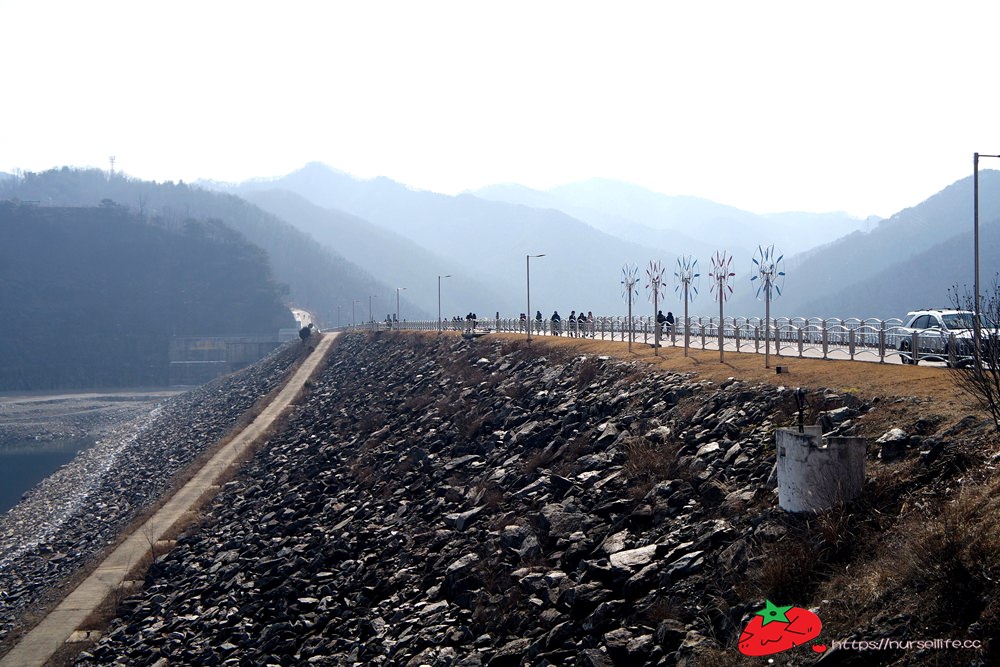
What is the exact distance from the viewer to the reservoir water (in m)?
70.9

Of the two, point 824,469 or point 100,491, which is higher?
point 824,469

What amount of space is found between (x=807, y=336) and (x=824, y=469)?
65.8 ft

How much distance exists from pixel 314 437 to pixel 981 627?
40.9m

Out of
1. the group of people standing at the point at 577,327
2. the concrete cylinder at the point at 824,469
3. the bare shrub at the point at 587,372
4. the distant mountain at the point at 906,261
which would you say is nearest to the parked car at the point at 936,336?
the concrete cylinder at the point at 824,469

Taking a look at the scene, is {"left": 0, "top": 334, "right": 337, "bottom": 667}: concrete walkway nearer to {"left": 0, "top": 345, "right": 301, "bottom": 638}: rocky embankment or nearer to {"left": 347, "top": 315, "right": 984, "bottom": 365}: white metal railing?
{"left": 0, "top": 345, "right": 301, "bottom": 638}: rocky embankment

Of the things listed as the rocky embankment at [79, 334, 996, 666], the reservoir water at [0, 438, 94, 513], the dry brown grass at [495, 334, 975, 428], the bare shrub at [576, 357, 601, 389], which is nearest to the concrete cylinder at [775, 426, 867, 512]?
the rocky embankment at [79, 334, 996, 666]

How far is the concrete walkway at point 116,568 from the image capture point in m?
27.3

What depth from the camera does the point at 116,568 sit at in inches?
1336

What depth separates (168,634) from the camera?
2506cm

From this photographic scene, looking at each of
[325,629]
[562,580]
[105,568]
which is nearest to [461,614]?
[562,580]

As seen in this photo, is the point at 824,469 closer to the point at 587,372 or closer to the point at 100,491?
the point at 587,372

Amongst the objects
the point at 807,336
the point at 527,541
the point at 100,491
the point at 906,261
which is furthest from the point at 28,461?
the point at 906,261

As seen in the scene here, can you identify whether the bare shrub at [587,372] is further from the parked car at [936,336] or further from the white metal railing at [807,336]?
the parked car at [936,336]

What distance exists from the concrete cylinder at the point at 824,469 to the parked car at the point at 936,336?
15.3 feet
